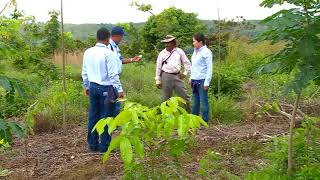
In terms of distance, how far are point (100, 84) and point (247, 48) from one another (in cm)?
975

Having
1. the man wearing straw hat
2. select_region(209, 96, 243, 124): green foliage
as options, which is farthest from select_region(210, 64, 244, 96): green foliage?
the man wearing straw hat

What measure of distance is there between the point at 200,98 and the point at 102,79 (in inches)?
89.4

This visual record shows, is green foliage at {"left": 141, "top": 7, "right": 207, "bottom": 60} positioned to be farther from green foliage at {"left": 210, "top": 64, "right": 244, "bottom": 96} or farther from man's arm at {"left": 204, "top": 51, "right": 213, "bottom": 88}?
man's arm at {"left": 204, "top": 51, "right": 213, "bottom": 88}

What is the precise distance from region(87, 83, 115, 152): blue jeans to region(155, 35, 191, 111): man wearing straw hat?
2192 mm

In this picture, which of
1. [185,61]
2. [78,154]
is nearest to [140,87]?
[185,61]

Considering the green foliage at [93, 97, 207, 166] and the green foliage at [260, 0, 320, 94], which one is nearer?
the green foliage at [93, 97, 207, 166]

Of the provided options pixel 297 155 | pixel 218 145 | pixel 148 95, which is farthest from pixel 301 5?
pixel 148 95

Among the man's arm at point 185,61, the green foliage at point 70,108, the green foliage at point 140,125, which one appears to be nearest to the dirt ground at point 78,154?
the green foliage at point 70,108

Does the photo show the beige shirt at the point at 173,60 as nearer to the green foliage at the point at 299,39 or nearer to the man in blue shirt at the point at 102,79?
the man in blue shirt at the point at 102,79

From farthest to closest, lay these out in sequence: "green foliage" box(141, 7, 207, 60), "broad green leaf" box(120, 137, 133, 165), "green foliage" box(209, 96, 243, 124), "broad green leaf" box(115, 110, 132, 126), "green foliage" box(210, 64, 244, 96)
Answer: "green foliage" box(141, 7, 207, 60), "green foliage" box(210, 64, 244, 96), "green foliage" box(209, 96, 243, 124), "broad green leaf" box(115, 110, 132, 126), "broad green leaf" box(120, 137, 133, 165)

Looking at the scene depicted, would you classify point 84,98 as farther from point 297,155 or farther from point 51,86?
point 297,155

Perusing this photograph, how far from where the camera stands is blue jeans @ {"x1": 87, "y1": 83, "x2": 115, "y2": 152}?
5.87 metres

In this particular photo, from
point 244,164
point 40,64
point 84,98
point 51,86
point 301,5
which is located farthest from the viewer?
point 51,86

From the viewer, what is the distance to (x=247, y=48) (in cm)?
1483
